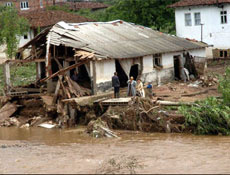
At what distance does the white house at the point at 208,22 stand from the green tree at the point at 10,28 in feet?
37.0

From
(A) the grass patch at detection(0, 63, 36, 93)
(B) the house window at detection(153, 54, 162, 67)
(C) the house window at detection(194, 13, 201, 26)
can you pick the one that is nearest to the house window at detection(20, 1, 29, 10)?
(A) the grass patch at detection(0, 63, 36, 93)

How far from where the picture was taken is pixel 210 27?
122 ft

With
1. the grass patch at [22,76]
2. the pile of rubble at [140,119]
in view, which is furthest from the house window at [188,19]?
the pile of rubble at [140,119]

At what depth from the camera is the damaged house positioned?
2305cm

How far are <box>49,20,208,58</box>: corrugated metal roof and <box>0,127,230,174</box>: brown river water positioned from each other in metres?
4.29

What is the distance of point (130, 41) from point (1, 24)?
1611 centimetres

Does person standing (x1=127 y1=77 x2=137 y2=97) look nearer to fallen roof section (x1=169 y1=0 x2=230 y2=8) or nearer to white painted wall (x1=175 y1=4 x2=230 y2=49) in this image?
fallen roof section (x1=169 y1=0 x2=230 y2=8)

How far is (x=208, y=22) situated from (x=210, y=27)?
38 cm

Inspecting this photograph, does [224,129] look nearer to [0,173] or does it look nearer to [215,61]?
[0,173]

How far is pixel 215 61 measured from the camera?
3669 centimetres

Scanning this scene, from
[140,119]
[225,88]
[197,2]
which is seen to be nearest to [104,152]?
[140,119]

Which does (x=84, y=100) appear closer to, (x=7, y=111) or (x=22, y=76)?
(x=7, y=111)

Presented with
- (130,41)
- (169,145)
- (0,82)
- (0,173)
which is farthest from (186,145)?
(0,82)

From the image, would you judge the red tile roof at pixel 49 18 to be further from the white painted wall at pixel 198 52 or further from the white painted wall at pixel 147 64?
the white painted wall at pixel 147 64
